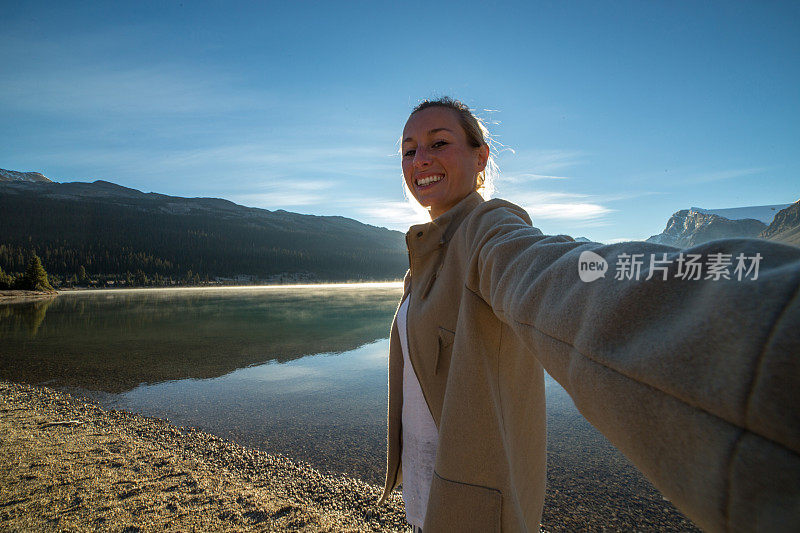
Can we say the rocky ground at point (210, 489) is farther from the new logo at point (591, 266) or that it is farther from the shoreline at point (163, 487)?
the new logo at point (591, 266)

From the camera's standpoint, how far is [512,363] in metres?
1.23

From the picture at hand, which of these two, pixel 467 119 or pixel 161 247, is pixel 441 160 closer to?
pixel 467 119

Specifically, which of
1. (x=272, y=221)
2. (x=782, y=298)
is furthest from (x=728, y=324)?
(x=272, y=221)

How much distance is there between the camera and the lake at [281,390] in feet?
15.6

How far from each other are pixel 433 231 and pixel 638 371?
1148 mm

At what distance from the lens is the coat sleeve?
1.15 feet

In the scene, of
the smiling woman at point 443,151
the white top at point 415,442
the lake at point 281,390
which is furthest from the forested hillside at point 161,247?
the white top at point 415,442

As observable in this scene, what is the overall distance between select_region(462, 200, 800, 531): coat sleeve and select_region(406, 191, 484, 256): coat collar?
0.81 meters

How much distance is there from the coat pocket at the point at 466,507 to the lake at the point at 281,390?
366cm

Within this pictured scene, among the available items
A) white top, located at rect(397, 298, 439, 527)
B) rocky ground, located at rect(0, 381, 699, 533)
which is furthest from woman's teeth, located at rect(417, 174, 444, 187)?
Result: rocky ground, located at rect(0, 381, 699, 533)

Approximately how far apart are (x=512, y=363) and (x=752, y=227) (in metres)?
195

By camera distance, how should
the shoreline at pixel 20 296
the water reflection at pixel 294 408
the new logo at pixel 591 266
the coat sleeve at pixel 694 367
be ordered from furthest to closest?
1. the shoreline at pixel 20 296
2. the water reflection at pixel 294 408
3. the new logo at pixel 591 266
4. the coat sleeve at pixel 694 367

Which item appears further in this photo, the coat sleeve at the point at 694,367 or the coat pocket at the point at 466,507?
the coat pocket at the point at 466,507

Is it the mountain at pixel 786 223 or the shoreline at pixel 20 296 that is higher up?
the mountain at pixel 786 223
